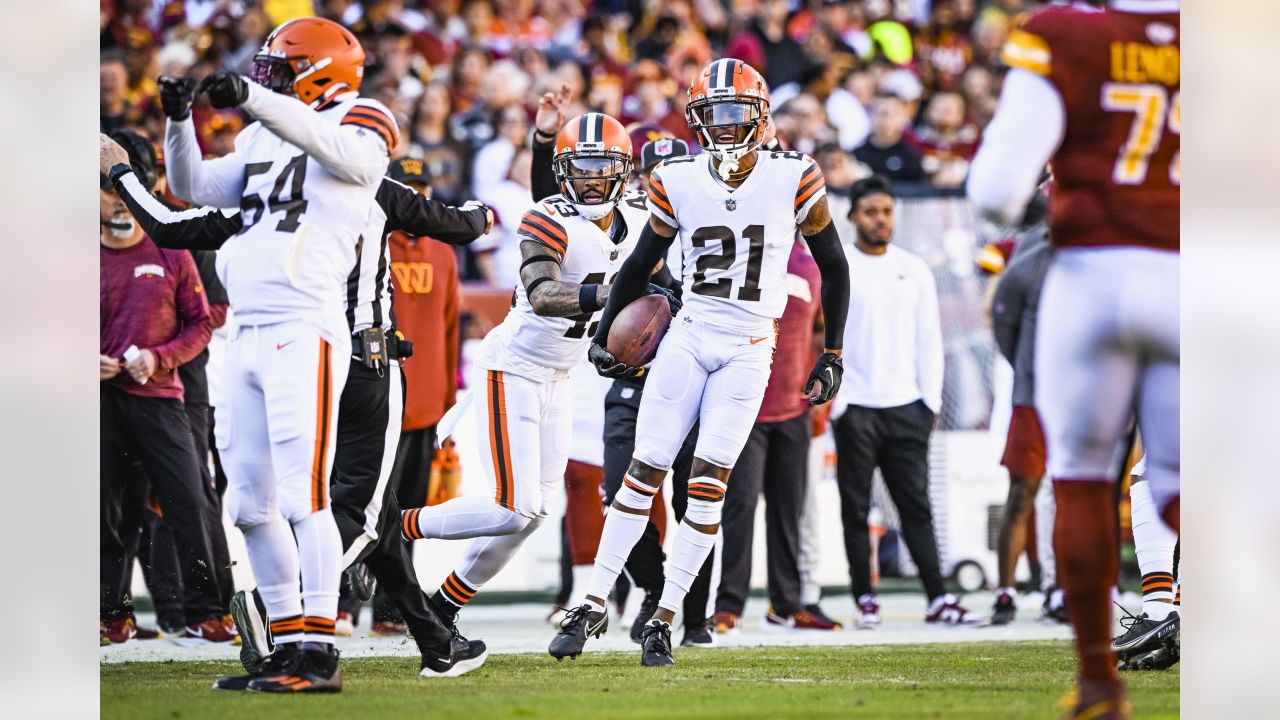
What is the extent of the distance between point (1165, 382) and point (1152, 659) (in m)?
1.72

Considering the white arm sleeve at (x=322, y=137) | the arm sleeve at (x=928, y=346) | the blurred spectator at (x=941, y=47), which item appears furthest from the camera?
the blurred spectator at (x=941, y=47)

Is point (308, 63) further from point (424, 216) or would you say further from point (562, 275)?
point (562, 275)

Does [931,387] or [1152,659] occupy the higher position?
[931,387]

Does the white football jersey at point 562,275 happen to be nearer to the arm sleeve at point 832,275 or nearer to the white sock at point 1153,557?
the arm sleeve at point 832,275

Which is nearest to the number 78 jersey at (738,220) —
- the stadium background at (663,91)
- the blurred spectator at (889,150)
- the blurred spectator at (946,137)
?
the stadium background at (663,91)

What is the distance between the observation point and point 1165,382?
136 inches

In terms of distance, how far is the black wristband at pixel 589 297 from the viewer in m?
4.97

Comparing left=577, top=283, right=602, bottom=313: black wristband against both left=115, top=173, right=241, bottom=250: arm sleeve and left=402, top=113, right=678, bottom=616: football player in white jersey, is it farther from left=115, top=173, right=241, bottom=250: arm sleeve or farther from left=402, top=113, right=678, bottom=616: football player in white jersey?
left=115, top=173, right=241, bottom=250: arm sleeve

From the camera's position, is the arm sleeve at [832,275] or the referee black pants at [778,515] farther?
the referee black pants at [778,515]

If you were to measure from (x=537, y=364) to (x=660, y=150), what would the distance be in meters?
1.41

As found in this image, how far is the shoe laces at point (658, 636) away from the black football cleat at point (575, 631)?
145 millimetres

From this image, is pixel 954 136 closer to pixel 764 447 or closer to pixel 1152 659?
pixel 764 447

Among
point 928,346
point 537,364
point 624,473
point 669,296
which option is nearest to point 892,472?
point 928,346
